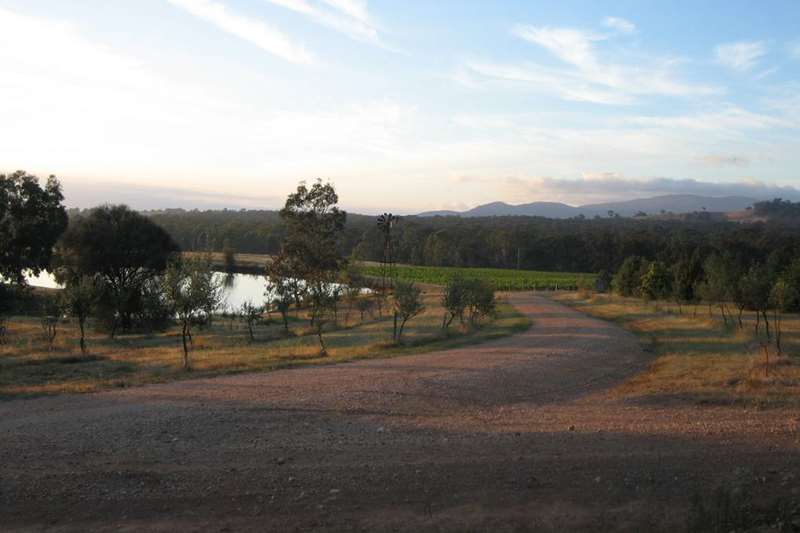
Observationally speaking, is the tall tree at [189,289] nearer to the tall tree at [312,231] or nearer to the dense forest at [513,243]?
the tall tree at [312,231]

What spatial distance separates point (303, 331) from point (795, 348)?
73.2ft

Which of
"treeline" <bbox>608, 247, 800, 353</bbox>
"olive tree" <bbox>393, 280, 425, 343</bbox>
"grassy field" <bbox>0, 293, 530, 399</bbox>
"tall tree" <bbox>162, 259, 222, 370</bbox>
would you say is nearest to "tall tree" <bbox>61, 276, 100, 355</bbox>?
"grassy field" <bbox>0, 293, 530, 399</bbox>

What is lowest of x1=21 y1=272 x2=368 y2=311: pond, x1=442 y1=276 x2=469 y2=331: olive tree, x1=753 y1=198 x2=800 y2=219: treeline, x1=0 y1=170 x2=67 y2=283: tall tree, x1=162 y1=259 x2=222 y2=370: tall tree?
x1=21 y1=272 x2=368 y2=311: pond

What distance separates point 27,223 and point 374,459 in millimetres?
39419

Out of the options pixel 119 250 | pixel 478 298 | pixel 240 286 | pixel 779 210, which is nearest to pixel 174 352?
pixel 478 298

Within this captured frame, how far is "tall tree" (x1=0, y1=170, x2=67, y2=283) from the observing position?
40438mm

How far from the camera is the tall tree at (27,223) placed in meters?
40.4

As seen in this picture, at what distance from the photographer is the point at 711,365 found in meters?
17.7

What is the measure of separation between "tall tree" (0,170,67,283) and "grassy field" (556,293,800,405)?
34.9m

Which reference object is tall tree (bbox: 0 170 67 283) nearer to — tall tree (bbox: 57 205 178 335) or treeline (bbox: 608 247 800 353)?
tall tree (bbox: 57 205 178 335)

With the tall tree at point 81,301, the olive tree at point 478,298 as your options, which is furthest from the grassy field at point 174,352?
the tall tree at point 81,301

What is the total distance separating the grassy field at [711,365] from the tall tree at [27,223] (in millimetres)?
34947

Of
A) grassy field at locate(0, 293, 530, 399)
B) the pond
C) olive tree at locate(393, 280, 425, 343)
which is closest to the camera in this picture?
grassy field at locate(0, 293, 530, 399)

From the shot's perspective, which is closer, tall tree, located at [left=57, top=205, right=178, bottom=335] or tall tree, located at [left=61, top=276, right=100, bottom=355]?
tall tree, located at [left=61, top=276, right=100, bottom=355]
